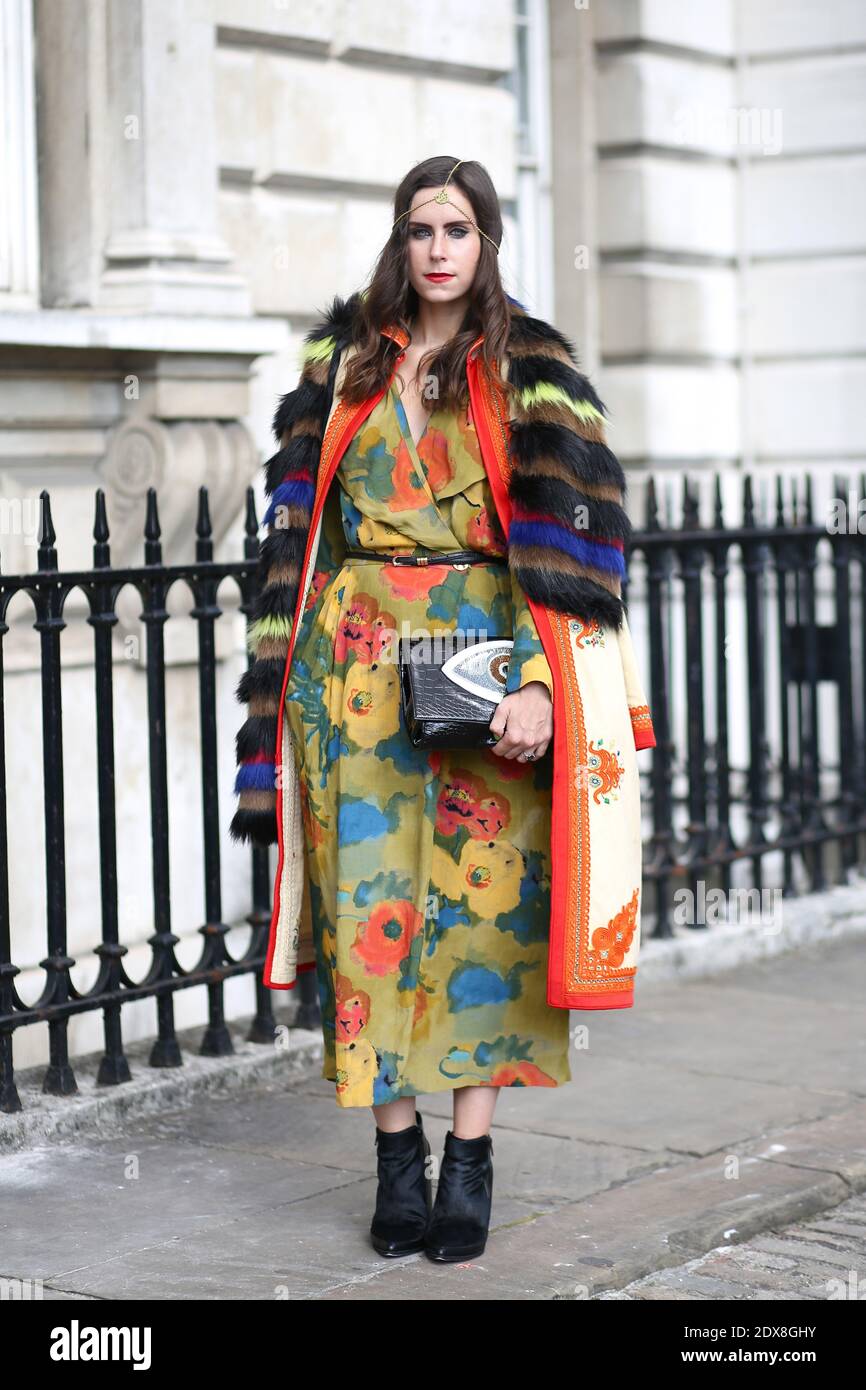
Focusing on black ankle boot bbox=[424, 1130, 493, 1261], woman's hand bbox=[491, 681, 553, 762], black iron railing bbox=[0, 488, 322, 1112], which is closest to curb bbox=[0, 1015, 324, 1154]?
black iron railing bbox=[0, 488, 322, 1112]

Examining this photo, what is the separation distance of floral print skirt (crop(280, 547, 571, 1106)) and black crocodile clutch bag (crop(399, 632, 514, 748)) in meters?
0.09

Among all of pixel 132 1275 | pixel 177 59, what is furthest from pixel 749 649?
pixel 132 1275

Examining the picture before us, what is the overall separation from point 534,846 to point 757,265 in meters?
6.74

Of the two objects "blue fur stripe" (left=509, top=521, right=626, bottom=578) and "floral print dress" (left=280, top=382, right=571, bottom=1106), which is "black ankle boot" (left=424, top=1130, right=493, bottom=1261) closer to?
"floral print dress" (left=280, top=382, right=571, bottom=1106)

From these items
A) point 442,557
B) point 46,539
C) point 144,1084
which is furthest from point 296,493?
point 144,1084

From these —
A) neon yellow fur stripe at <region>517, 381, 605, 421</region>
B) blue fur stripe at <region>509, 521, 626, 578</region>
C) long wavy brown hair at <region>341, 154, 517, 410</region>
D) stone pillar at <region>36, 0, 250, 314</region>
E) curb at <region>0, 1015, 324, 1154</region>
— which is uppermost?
stone pillar at <region>36, 0, 250, 314</region>

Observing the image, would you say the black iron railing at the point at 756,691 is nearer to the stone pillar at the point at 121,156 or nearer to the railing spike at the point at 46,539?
the stone pillar at the point at 121,156

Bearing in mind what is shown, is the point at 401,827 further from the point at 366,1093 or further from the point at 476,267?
the point at 476,267

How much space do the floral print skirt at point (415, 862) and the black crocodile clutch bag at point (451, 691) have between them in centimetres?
9

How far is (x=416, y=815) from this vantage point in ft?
13.5

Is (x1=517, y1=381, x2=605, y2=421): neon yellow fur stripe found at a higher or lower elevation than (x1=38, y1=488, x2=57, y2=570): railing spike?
higher

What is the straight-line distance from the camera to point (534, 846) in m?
4.16

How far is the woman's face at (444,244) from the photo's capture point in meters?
4.04

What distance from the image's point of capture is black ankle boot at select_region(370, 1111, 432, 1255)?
421 cm
